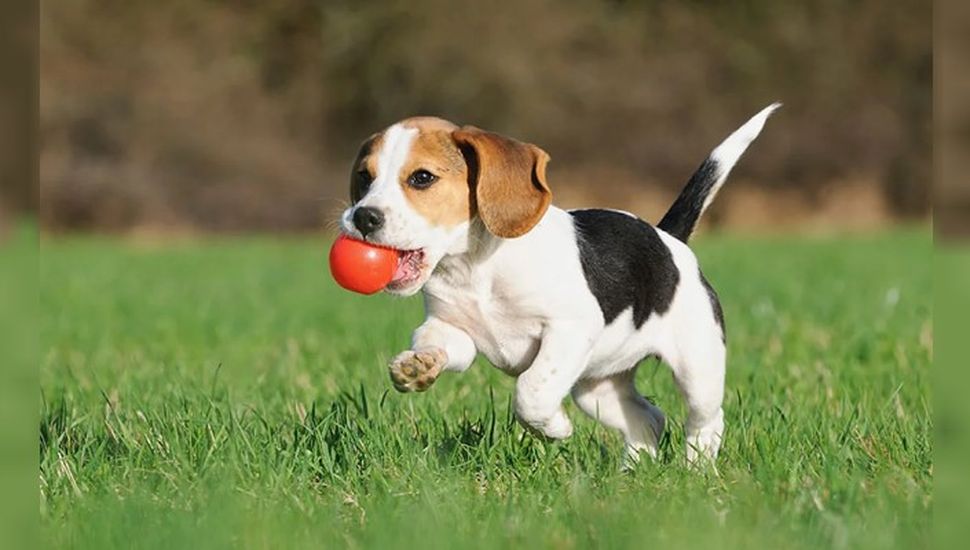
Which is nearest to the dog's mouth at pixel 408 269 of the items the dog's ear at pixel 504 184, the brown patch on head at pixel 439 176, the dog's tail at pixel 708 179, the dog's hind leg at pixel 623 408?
the brown patch on head at pixel 439 176

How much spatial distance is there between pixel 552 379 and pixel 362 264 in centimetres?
68

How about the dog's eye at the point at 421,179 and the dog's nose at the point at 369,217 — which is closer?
the dog's nose at the point at 369,217

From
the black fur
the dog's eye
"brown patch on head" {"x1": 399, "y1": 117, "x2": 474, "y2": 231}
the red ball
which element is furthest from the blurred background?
the red ball

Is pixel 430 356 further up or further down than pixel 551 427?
further up

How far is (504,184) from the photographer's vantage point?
434 centimetres

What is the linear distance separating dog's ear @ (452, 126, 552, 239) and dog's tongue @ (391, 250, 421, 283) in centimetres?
24

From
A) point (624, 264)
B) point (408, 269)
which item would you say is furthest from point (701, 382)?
point (408, 269)

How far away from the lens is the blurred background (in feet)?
93.2

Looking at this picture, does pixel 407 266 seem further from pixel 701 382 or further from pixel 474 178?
pixel 701 382

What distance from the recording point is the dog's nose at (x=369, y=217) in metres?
4.14

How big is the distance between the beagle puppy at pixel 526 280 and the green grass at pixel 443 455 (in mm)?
233

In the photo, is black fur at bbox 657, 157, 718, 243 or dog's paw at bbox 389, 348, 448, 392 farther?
black fur at bbox 657, 157, 718, 243

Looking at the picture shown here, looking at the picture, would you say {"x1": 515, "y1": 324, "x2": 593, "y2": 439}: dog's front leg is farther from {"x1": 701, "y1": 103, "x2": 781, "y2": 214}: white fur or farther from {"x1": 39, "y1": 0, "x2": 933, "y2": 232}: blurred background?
{"x1": 39, "y1": 0, "x2": 933, "y2": 232}: blurred background

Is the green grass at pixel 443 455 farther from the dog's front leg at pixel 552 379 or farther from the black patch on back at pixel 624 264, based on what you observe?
the black patch on back at pixel 624 264
